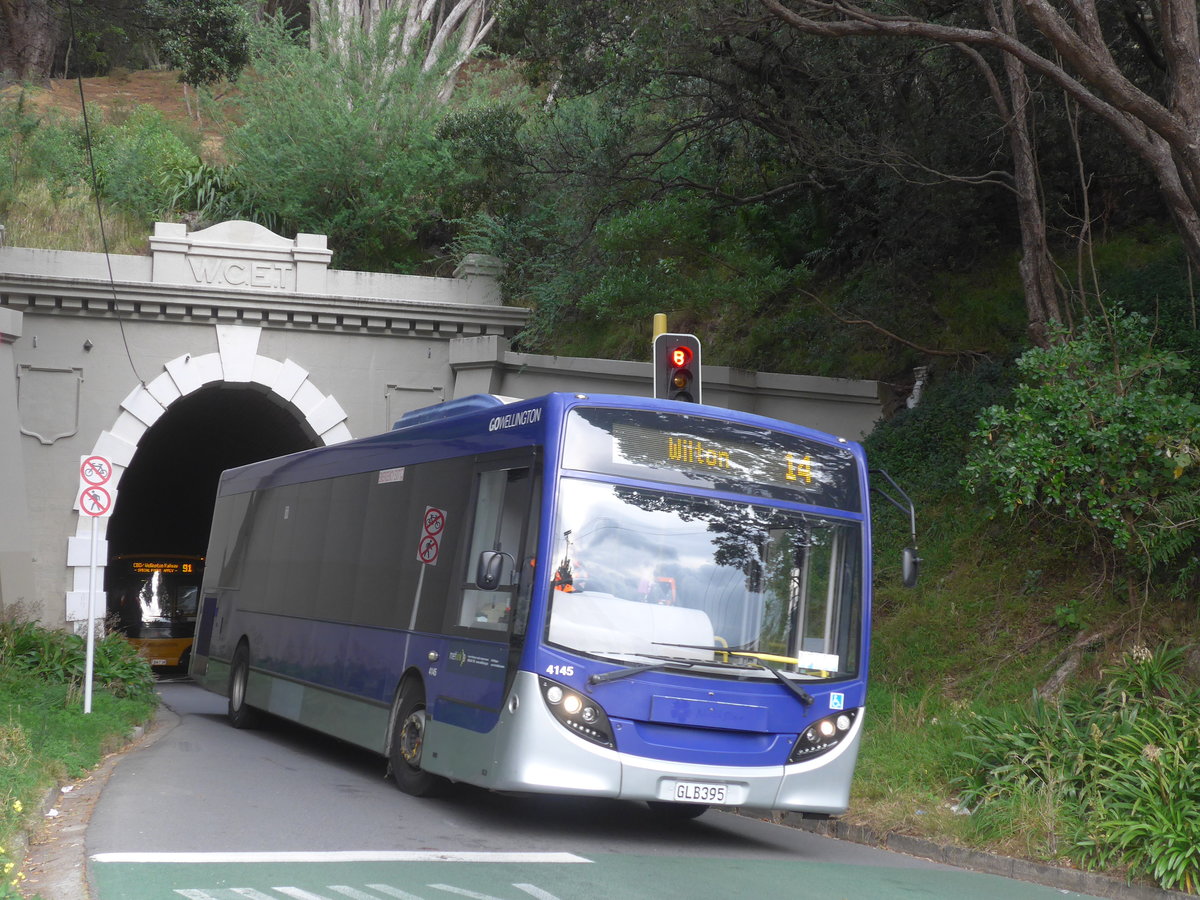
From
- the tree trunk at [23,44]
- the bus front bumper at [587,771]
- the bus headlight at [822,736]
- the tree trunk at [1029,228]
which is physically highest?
the tree trunk at [23,44]

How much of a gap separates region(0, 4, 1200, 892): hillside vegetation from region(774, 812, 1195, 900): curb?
0.13m

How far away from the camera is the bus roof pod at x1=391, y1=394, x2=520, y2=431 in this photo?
10.4 metres

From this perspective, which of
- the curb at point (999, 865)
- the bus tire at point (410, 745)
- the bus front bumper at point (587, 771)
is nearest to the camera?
the curb at point (999, 865)

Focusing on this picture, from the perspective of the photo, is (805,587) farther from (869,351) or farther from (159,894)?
(869,351)

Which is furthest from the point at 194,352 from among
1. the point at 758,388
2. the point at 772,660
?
the point at 772,660

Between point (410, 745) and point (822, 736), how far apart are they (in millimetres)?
3254

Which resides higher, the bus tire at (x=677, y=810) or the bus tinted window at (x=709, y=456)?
the bus tinted window at (x=709, y=456)

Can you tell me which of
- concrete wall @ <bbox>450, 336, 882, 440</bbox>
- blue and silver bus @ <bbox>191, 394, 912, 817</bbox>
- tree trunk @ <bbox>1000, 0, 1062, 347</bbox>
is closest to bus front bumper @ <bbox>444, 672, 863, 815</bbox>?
blue and silver bus @ <bbox>191, 394, 912, 817</bbox>

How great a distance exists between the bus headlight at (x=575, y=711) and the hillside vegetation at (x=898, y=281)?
2.82 meters

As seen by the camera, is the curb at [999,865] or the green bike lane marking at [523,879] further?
the curb at [999,865]

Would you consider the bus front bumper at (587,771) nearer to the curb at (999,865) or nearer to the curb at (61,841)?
the curb at (999,865)

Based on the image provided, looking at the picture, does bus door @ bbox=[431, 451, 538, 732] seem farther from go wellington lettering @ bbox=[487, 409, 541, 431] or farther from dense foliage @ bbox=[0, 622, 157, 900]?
dense foliage @ bbox=[0, 622, 157, 900]

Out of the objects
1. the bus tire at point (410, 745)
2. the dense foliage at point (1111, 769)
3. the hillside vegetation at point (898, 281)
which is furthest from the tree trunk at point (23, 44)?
the dense foliage at point (1111, 769)

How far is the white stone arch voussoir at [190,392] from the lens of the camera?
22016mm
